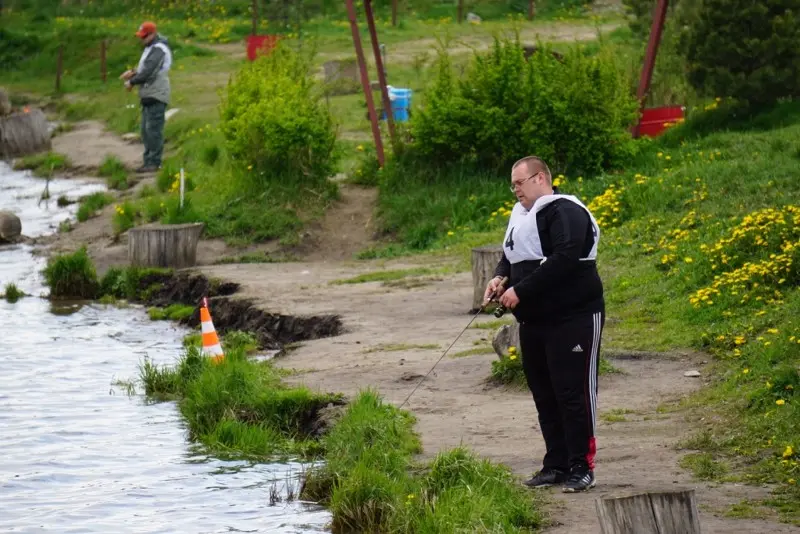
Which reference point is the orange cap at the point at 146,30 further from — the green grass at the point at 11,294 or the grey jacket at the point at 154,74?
the green grass at the point at 11,294

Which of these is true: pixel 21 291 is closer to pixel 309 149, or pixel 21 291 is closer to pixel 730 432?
pixel 309 149

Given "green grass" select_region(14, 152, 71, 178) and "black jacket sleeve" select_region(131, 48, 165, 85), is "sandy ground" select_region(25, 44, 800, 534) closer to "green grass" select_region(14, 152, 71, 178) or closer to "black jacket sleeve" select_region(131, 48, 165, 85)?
"black jacket sleeve" select_region(131, 48, 165, 85)

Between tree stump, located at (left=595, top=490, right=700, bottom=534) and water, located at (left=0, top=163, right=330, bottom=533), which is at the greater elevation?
tree stump, located at (left=595, top=490, right=700, bottom=534)

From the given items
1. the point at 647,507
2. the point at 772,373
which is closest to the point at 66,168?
the point at 772,373

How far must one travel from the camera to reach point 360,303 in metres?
16.0

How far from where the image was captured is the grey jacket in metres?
23.9

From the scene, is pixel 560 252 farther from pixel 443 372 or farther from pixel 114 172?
pixel 114 172

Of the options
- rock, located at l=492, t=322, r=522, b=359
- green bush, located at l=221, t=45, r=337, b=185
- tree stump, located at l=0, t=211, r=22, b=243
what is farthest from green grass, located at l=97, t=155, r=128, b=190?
rock, located at l=492, t=322, r=522, b=359

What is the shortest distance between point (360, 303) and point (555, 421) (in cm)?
743

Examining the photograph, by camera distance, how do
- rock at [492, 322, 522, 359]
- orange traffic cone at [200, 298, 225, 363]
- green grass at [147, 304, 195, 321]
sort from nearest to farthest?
rock at [492, 322, 522, 359] → orange traffic cone at [200, 298, 225, 363] → green grass at [147, 304, 195, 321]

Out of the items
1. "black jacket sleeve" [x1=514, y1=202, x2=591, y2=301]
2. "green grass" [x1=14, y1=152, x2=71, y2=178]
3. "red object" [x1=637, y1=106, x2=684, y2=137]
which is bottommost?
"green grass" [x1=14, y1=152, x2=71, y2=178]

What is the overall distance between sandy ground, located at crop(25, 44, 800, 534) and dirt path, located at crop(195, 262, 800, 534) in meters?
0.01

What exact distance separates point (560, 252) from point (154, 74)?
1663cm

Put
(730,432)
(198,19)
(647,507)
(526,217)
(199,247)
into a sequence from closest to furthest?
(647,507) < (526,217) < (730,432) < (199,247) < (198,19)
